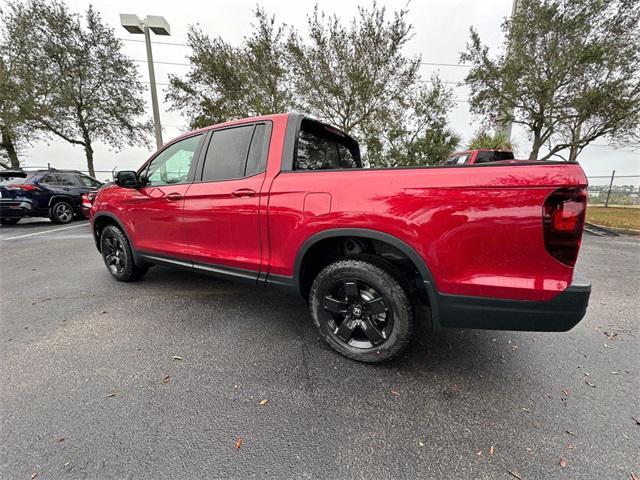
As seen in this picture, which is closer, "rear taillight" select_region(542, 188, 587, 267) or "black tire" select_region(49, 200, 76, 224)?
"rear taillight" select_region(542, 188, 587, 267)

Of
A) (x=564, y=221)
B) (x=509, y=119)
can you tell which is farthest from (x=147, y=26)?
(x=509, y=119)

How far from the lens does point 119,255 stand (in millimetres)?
3836

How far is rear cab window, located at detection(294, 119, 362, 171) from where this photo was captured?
8.30 feet

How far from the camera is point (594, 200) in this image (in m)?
15.5

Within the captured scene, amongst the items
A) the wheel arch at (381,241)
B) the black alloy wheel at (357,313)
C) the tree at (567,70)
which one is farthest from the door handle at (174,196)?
the tree at (567,70)

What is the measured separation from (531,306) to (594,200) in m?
19.5

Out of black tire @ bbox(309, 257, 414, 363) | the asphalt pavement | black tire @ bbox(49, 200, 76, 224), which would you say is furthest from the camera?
black tire @ bbox(49, 200, 76, 224)

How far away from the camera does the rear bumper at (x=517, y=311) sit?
159cm

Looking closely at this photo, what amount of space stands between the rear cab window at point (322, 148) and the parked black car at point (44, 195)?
9.90 m

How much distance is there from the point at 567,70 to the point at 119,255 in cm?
1460

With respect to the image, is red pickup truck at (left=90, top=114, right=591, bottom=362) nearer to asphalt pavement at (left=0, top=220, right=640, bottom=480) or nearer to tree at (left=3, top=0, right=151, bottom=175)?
asphalt pavement at (left=0, top=220, right=640, bottom=480)

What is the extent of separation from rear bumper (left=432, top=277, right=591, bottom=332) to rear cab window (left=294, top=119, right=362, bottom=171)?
1564mm

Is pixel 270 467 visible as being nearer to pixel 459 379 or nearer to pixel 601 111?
pixel 459 379

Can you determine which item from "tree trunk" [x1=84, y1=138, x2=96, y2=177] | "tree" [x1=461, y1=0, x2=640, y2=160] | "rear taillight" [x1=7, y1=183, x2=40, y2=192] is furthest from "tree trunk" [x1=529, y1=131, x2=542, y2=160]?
"tree trunk" [x1=84, y1=138, x2=96, y2=177]
